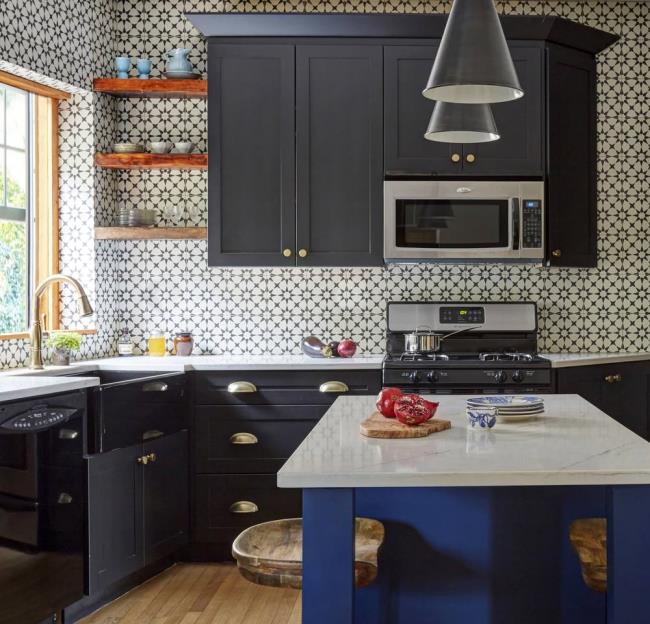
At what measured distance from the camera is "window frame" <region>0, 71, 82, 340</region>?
4.36 m

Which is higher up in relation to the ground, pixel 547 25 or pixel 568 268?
pixel 547 25

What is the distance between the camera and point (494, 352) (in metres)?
4.68

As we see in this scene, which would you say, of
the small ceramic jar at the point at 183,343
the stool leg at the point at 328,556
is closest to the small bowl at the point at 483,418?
the stool leg at the point at 328,556

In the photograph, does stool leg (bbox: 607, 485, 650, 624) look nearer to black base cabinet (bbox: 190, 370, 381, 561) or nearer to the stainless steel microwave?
black base cabinet (bbox: 190, 370, 381, 561)

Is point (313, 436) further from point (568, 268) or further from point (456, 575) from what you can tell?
point (568, 268)

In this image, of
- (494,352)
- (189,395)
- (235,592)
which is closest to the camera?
(235,592)

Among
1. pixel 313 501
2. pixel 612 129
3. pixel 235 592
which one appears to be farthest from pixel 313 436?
pixel 612 129

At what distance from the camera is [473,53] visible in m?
2.19

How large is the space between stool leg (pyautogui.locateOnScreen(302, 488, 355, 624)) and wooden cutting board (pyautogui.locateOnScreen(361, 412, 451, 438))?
16.9 inches

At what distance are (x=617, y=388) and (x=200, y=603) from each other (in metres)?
2.29

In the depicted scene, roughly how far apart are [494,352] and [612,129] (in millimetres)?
1423

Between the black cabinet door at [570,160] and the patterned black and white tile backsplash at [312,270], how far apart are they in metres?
0.33

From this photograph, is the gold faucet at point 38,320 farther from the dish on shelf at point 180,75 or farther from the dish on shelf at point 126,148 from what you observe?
the dish on shelf at point 180,75

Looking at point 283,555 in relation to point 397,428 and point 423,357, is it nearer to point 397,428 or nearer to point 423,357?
point 397,428
